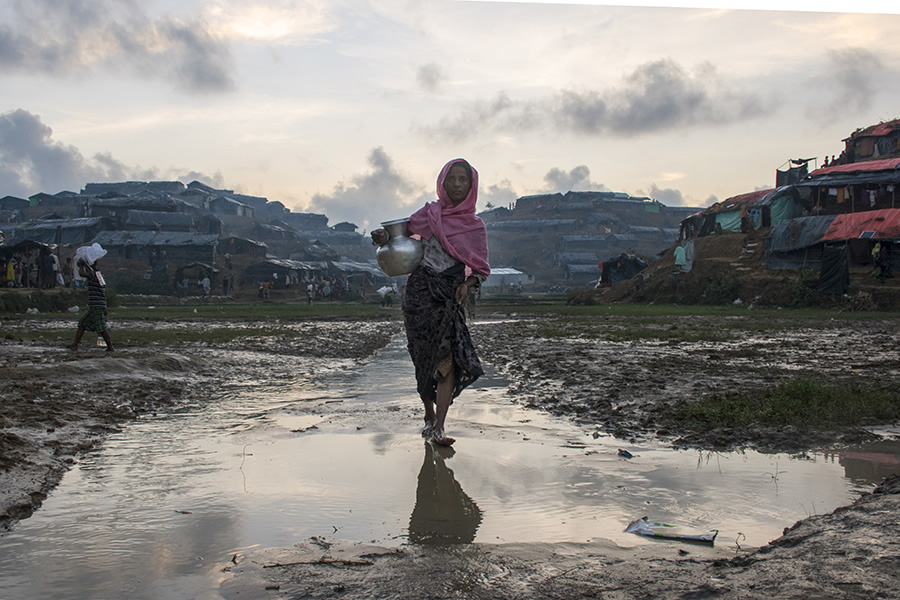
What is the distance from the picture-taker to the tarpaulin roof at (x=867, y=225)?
28844mm

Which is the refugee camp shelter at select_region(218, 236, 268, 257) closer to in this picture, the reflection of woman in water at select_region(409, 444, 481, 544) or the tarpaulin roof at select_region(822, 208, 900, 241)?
the tarpaulin roof at select_region(822, 208, 900, 241)

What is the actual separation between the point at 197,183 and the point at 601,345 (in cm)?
8169

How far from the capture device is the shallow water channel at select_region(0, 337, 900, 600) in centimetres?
257

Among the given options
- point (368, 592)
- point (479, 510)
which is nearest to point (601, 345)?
point (479, 510)

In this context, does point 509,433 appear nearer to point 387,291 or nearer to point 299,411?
point 299,411

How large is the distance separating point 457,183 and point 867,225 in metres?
30.1

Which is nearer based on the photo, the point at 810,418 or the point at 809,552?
the point at 809,552

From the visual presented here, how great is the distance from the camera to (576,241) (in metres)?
77.9

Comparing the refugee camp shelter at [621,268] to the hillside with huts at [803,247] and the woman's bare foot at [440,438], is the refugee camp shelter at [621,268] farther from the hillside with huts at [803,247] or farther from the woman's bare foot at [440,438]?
the woman's bare foot at [440,438]

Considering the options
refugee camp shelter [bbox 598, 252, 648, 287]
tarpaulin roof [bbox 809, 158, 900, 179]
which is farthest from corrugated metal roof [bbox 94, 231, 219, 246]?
tarpaulin roof [bbox 809, 158, 900, 179]

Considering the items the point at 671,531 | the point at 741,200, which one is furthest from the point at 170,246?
the point at 671,531

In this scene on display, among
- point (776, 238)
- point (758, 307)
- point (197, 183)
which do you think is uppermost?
point (197, 183)

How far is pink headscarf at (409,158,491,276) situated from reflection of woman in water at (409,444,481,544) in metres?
1.61

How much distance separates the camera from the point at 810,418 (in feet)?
16.2
